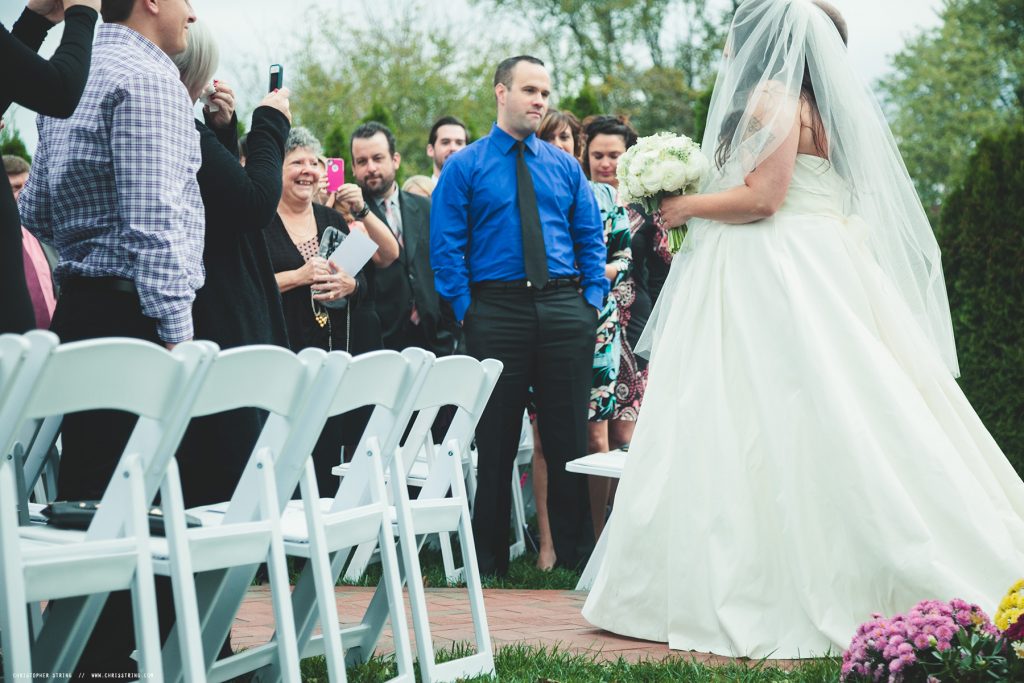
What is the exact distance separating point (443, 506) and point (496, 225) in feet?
7.48

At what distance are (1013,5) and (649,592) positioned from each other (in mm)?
32035

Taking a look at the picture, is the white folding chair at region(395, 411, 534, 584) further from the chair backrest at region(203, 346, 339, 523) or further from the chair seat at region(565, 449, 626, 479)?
the chair backrest at region(203, 346, 339, 523)

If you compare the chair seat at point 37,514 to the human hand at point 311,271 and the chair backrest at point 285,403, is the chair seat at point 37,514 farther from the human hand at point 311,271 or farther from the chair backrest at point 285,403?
the human hand at point 311,271

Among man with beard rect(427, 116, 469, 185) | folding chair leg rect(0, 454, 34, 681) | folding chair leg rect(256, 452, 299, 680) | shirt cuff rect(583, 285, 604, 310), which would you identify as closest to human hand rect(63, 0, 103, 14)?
folding chair leg rect(256, 452, 299, 680)

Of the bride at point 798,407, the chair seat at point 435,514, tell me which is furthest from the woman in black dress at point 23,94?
the bride at point 798,407

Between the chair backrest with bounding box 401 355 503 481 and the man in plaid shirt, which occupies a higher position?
the man in plaid shirt

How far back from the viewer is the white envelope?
568cm

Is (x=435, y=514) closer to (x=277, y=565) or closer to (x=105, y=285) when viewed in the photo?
(x=277, y=565)

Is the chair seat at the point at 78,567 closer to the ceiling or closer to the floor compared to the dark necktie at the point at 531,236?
closer to the floor

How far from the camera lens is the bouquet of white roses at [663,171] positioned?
4438 millimetres

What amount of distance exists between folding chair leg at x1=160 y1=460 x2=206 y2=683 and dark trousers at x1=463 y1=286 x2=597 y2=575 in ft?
10.1

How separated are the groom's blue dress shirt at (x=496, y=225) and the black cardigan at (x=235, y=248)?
6.42 feet

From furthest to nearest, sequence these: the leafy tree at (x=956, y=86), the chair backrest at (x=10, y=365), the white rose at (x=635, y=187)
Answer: the leafy tree at (x=956, y=86) < the white rose at (x=635, y=187) < the chair backrest at (x=10, y=365)

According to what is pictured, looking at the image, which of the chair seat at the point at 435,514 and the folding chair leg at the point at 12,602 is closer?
the folding chair leg at the point at 12,602
